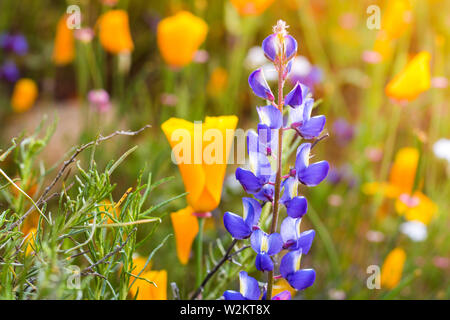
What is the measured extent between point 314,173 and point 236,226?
0.09 metres

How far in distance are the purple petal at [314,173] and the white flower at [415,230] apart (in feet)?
2.32

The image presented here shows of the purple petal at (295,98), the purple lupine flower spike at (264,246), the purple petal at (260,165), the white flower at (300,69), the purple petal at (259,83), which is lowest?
the purple lupine flower spike at (264,246)

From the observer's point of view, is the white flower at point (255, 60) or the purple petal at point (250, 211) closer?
the purple petal at point (250, 211)

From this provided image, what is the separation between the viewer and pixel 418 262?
1.19 m

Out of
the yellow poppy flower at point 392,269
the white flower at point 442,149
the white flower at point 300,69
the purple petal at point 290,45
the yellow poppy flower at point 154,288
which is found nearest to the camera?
the purple petal at point 290,45

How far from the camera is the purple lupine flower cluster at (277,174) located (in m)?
0.46

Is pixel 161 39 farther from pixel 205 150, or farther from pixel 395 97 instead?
pixel 205 150

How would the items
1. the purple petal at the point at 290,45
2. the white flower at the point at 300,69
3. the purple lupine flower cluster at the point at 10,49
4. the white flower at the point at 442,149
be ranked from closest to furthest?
1. the purple petal at the point at 290,45
2. the white flower at the point at 442,149
3. the white flower at the point at 300,69
4. the purple lupine flower cluster at the point at 10,49

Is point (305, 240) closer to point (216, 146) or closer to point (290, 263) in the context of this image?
point (290, 263)

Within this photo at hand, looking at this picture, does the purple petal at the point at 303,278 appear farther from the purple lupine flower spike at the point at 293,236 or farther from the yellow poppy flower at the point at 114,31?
the yellow poppy flower at the point at 114,31

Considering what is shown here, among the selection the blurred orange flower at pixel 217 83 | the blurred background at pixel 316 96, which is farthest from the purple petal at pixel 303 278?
the blurred orange flower at pixel 217 83

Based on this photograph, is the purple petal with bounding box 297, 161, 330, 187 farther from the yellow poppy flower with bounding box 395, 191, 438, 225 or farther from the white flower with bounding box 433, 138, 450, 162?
the white flower with bounding box 433, 138, 450, 162

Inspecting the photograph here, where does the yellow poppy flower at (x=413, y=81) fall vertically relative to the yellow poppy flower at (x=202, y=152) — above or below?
above
